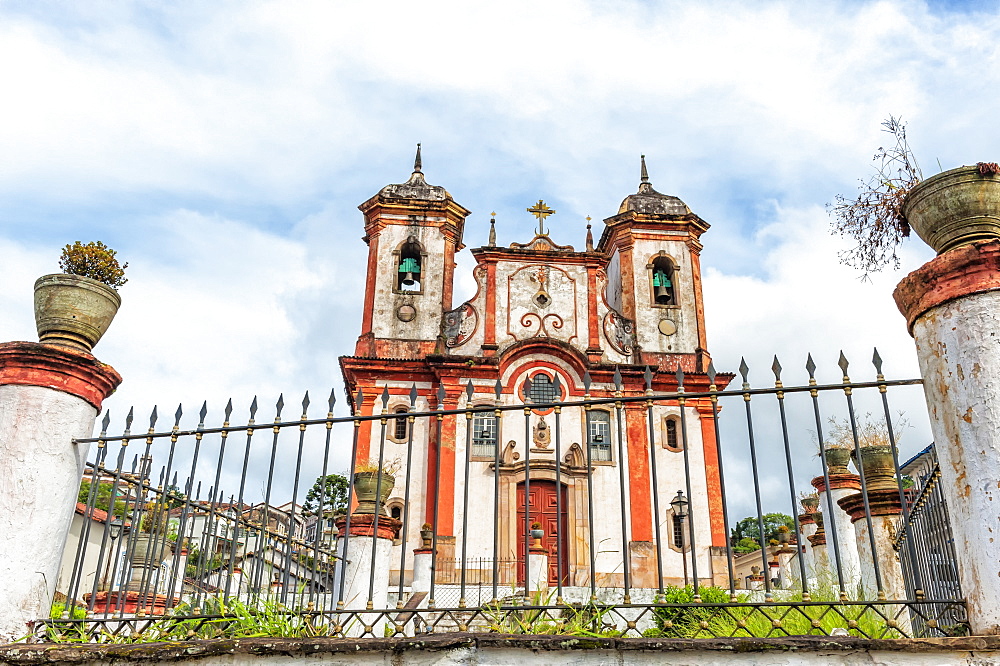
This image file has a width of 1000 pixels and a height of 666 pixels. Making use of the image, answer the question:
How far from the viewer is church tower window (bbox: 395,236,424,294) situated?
2178 cm

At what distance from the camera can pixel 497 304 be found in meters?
21.2

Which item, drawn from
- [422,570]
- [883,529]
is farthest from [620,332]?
[883,529]

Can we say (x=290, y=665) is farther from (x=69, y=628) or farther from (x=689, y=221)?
(x=689, y=221)

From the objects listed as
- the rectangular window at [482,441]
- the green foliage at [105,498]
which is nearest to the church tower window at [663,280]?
the rectangular window at [482,441]

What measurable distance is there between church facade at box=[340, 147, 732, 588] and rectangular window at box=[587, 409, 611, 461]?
0.04m

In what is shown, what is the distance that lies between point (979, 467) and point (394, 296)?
18.3 metres

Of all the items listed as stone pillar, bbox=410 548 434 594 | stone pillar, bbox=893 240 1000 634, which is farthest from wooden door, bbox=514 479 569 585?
stone pillar, bbox=893 240 1000 634

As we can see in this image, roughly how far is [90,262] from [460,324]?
15.9 m

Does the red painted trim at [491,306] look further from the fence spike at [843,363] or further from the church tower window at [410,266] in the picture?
the fence spike at [843,363]

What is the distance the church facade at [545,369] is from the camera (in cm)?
1809

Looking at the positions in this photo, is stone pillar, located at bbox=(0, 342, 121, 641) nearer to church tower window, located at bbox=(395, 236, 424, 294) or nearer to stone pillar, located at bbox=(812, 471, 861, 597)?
stone pillar, located at bbox=(812, 471, 861, 597)

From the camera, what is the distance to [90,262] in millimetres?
5242

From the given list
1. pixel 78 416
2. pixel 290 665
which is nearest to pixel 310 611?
pixel 290 665

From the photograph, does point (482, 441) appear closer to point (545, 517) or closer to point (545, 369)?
point (545, 517)
